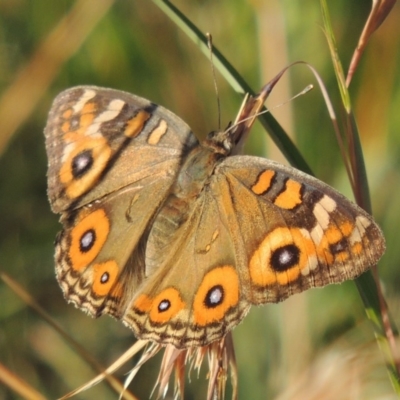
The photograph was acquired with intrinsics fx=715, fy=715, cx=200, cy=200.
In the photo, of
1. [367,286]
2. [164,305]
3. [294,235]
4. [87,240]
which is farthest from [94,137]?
[367,286]

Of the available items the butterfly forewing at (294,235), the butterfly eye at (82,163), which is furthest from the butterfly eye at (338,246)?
the butterfly eye at (82,163)

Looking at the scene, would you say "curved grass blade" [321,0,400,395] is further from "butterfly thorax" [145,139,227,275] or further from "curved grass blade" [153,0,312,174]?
"butterfly thorax" [145,139,227,275]

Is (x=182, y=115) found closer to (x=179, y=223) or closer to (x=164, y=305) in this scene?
(x=179, y=223)

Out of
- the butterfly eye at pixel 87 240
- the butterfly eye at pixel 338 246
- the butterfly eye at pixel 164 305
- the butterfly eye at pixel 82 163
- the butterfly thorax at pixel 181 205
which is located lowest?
the butterfly eye at pixel 338 246

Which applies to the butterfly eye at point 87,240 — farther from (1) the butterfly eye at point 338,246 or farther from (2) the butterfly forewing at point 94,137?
(1) the butterfly eye at point 338,246

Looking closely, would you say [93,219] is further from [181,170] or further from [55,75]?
[55,75]
